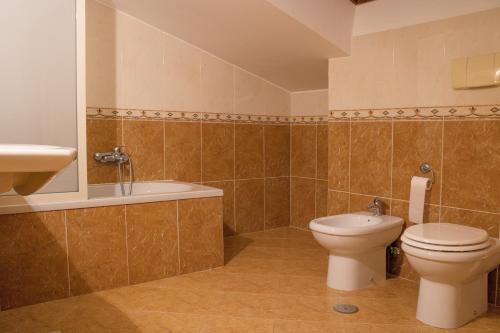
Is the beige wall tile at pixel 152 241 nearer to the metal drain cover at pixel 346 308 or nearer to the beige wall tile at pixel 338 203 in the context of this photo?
the metal drain cover at pixel 346 308

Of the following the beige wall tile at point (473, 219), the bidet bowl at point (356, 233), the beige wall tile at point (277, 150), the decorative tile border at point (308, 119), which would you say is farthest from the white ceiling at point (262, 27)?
the beige wall tile at point (473, 219)

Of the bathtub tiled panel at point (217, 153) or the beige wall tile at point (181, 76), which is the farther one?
the beige wall tile at point (181, 76)

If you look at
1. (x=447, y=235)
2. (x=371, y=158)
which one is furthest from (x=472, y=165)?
(x=371, y=158)

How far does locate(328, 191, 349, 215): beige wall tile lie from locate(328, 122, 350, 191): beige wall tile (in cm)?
5

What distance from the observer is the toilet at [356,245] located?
2.70 m

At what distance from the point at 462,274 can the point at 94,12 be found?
3141 millimetres

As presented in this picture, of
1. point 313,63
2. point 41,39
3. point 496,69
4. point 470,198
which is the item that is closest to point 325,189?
point 313,63

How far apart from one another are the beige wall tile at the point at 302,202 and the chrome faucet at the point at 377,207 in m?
1.27

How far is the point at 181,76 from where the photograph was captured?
3867 millimetres

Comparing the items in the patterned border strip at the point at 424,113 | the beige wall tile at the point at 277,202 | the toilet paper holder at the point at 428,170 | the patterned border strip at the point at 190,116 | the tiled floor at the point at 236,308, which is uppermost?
the patterned border strip at the point at 190,116

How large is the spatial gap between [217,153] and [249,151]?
1.26ft

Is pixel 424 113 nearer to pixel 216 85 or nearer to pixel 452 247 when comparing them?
pixel 452 247

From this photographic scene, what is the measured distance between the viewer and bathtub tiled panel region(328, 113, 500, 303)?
265 centimetres

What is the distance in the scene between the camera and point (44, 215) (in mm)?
2562
